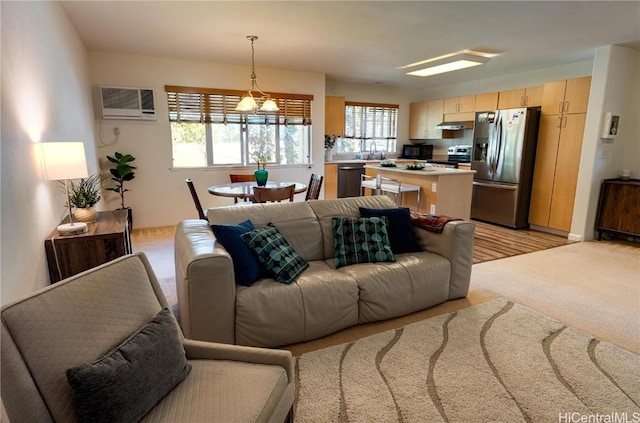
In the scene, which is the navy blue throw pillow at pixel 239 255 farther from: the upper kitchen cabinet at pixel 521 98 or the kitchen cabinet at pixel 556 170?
the upper kitchen cabinet at pixel 521 98

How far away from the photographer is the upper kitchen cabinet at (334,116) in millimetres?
6812

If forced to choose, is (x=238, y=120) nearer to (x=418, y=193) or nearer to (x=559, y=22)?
A: (x=418, y=193)

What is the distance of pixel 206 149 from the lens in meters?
5.59

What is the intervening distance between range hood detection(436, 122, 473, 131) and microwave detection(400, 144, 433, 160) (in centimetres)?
68

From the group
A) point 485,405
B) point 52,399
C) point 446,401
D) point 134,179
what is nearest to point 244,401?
point 52,399

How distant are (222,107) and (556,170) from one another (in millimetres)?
5083

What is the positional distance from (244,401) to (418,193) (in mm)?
3977

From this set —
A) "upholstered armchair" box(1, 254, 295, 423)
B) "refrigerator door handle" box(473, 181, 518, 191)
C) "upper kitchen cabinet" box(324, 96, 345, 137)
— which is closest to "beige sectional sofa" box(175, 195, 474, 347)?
"upholstered armchair" box(1, 254, 295, 423)

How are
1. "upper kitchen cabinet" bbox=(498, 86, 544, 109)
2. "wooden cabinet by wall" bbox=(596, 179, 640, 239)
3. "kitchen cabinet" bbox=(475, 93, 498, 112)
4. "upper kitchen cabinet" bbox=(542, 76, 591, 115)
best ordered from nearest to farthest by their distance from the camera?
"wooden cabinet by wall" bbox=(596, 179, 640, 239), "upper kitchen cabinet" bbox=(542, 76, 591, 115), "upper kitchen cabinet" bbox=(498, 86, 544, 109), "kitchen cabinet" bbox=(475, 93, 498, 112)

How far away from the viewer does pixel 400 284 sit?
2.51m

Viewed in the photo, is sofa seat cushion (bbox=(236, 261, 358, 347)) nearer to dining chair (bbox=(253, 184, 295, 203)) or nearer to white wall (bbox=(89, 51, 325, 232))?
dining chair (bbox=(253, 184, 295, 203))

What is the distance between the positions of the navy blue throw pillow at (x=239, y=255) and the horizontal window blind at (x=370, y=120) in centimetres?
564

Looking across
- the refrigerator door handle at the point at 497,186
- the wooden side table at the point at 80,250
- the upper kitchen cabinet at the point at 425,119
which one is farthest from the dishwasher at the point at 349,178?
the wooden side table at the point at 80,250

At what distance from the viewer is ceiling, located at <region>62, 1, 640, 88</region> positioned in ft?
10.0
